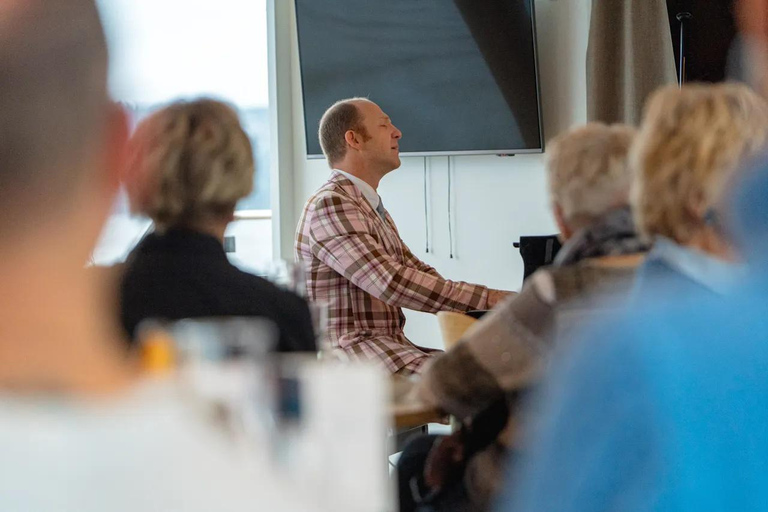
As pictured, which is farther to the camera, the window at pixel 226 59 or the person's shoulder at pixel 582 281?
the window at pixel 226 59

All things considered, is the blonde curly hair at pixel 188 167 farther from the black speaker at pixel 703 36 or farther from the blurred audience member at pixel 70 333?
the black speaker at pixel 703 36

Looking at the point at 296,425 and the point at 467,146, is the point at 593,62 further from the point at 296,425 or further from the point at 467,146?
the point at 296,425

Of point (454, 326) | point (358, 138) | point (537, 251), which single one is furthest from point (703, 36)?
point (454, 326)

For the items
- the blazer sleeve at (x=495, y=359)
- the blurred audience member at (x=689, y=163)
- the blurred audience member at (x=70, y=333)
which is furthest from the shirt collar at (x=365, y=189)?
the blurred audience member at (x=70, y=333)

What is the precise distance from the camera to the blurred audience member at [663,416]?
70 centimetres

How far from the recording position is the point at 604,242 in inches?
59.3

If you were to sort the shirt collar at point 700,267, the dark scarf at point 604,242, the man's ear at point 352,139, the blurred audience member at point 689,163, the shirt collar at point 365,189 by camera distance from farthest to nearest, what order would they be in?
the man's ear at point 352,139
the shirt collar at point 365,189
the dark scarf at point 604,242
the blurred audience member at point 689,163
the shirt collar at point 700,267

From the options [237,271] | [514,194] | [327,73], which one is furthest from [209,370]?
[327,73]

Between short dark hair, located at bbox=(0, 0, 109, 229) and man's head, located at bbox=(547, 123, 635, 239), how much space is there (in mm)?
1291

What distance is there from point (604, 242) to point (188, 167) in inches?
30.4

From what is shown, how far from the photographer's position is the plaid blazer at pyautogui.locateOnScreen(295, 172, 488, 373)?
2.76 metres

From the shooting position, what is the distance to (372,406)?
45cm

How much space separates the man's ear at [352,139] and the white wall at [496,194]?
3.15 ft

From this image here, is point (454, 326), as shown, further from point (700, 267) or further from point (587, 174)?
point (700, 267)
